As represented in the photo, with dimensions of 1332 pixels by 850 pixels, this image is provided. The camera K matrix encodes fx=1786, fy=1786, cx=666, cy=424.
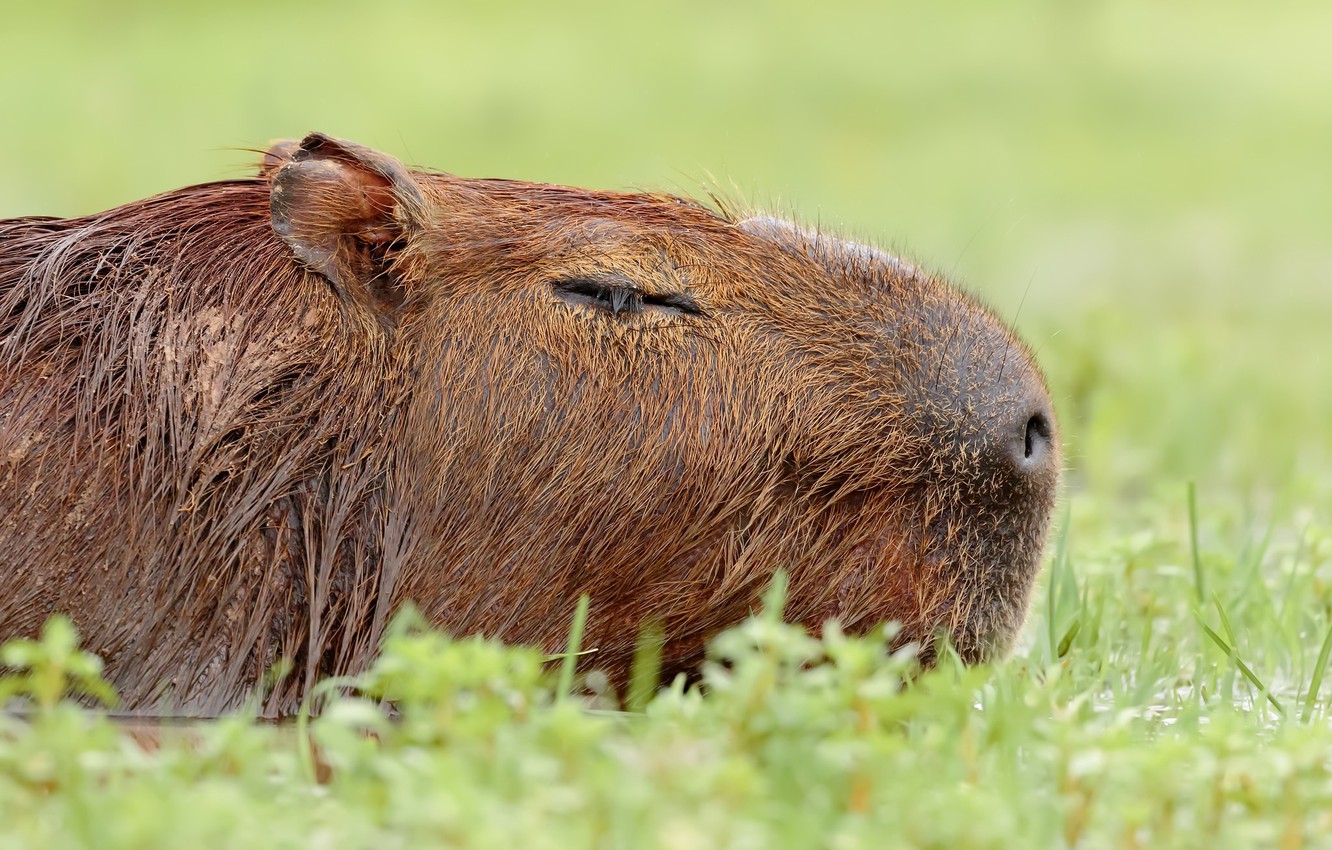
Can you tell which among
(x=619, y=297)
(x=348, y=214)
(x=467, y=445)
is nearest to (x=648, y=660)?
(x=467, y=445)

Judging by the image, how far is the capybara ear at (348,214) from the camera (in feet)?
10.0

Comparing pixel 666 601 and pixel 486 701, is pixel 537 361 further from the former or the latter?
pixel 486 701

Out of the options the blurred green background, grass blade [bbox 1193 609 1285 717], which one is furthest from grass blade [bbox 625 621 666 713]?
the blurred green background

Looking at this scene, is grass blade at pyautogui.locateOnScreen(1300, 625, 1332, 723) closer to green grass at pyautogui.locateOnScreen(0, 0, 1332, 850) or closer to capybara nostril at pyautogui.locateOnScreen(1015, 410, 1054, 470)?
green grass at pyautogui.locateOnScreen(0, 0, 1332, 850)

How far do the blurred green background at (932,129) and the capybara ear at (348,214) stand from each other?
3174 mm

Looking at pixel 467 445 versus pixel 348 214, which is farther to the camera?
pixel 348 214

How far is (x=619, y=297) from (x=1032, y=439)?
0.74m

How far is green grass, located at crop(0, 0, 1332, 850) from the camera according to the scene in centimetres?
196

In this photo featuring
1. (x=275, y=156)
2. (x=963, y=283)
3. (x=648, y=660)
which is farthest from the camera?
(x=275, y=156)

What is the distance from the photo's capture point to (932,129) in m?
12.1

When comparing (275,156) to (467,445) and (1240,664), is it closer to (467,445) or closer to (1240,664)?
(467,445)

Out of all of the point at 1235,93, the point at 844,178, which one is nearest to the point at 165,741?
the point at 844,178

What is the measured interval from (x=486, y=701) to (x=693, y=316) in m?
1.07

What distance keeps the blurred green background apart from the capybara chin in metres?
2.81
